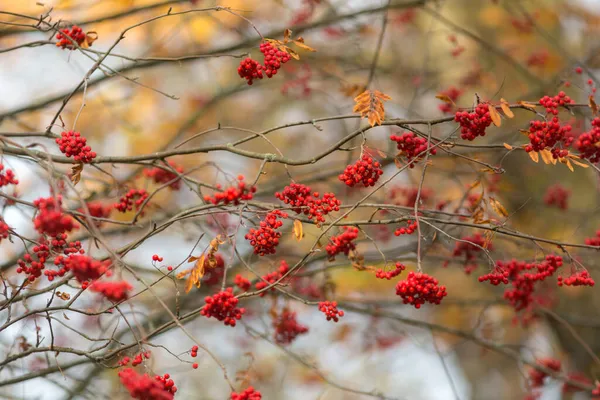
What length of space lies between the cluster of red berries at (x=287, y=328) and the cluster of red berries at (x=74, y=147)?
5.12 feet

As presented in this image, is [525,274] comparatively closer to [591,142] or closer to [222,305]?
[591,142]

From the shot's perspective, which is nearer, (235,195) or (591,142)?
(235,195)

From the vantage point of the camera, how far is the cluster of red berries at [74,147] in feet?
9.36

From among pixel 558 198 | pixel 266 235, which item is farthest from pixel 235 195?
pixel 558 198

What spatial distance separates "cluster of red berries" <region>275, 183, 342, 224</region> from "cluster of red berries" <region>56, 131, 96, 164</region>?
0.90 m

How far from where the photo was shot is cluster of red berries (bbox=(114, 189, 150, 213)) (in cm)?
347

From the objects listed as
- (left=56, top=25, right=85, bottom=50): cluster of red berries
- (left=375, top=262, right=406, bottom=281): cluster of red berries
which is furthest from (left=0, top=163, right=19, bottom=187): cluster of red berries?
(left=375, top=262, right=406, bottom=281): cluster of red berries

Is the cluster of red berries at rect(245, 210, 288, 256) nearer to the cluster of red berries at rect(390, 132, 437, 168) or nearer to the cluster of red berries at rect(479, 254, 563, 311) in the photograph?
the cluster of red berries at rect(390, 132, 437, 168)

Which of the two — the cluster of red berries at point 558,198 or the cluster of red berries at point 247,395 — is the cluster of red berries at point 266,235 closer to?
the cluster of red berries at point 247,395

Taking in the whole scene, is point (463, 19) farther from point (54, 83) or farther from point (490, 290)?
point (54, 83)

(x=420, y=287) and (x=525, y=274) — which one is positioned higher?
(x=525, y=274)

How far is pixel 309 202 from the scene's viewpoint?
2.81 m

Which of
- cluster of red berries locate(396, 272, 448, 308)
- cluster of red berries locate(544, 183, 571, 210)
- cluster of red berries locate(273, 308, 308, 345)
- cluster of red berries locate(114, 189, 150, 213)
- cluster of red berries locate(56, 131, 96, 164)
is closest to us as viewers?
cluster of red berries locate(396, 272, 448, 308)

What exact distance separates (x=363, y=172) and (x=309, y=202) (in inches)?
10.6
